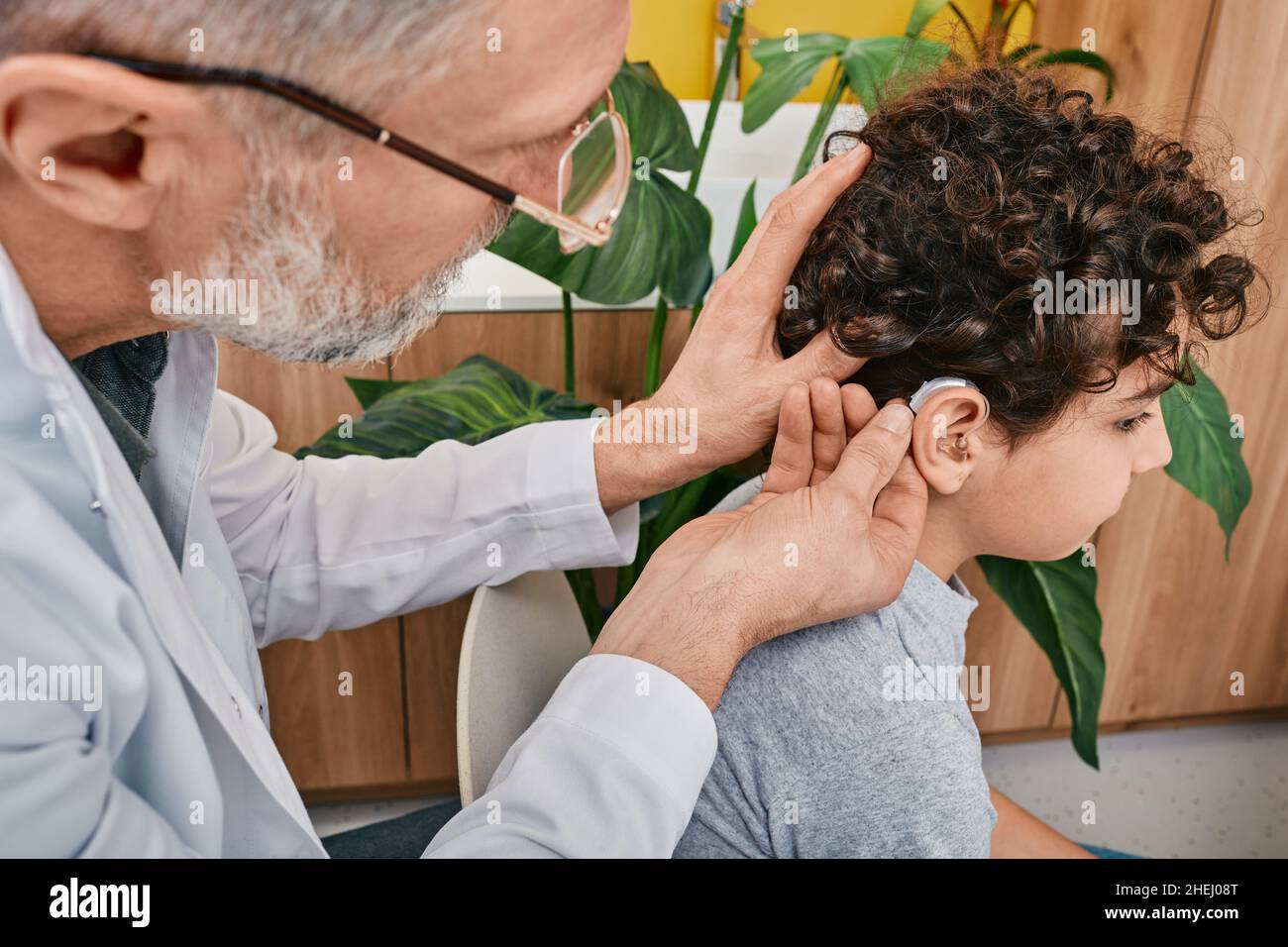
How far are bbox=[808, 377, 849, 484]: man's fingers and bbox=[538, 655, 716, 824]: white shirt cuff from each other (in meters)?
0.25

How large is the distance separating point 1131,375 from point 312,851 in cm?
79

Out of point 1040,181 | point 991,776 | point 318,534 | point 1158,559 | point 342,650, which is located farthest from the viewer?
point 991,776

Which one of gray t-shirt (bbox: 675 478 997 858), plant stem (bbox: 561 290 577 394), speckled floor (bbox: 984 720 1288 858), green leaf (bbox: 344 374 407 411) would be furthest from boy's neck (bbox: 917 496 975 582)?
speckled floor (bbox: 984 720 1288 858)

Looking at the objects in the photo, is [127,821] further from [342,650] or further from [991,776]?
[991,776]

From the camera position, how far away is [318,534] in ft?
2.95

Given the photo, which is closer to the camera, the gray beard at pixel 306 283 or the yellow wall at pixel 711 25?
the gray beard at pixel 306 283

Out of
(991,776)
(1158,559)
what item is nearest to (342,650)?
(991,776)

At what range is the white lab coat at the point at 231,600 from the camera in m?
0.49

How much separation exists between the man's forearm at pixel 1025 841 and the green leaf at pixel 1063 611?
0.26 meters

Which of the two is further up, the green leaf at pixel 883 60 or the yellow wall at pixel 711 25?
the yellow wall at pixel 711 25

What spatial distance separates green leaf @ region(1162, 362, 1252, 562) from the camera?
1.17 metres

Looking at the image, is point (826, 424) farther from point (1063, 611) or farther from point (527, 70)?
point (1063, 611)

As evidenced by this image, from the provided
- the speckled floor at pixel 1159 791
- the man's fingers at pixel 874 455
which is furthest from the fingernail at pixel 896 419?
the speckled floor at pixel 1159 791

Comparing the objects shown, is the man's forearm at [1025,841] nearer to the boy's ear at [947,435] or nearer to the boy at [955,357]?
the boy at [955,357]
